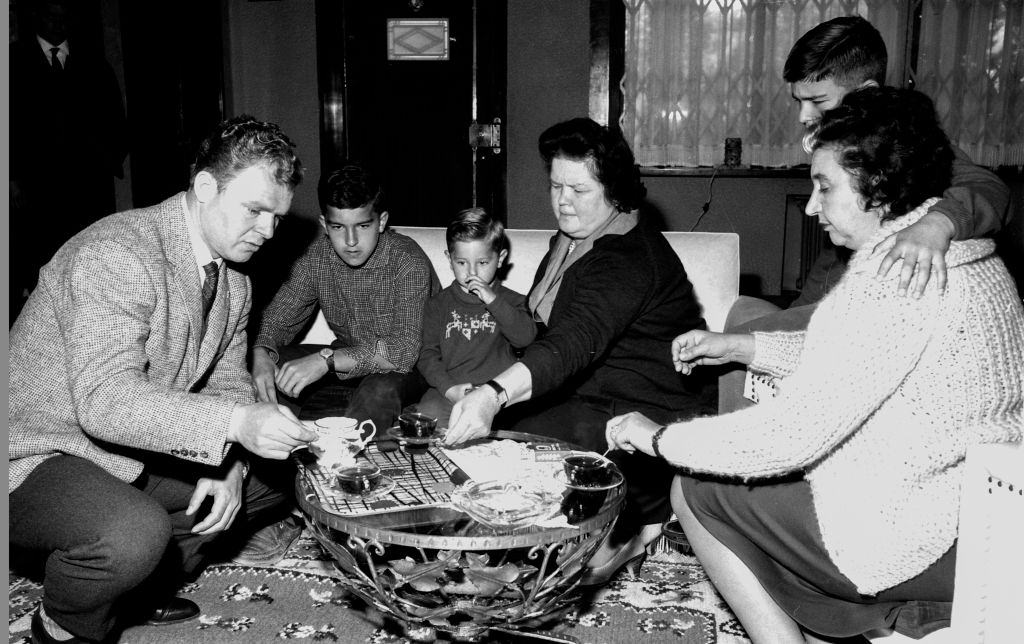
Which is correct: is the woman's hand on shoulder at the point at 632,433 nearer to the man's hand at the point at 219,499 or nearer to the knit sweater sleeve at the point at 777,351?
the knit sweater sleeve at the point at 777,351

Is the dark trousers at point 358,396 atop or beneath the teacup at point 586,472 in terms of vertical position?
beneath

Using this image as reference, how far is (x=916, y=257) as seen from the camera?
4.70ft

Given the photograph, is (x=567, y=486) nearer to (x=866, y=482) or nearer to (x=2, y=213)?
(x=866, y=482)

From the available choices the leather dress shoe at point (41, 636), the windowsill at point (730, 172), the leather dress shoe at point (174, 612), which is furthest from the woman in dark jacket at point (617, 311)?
the windowsill at point (730, 172)

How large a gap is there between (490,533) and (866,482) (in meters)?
0.67

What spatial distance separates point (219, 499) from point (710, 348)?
1.26 meters

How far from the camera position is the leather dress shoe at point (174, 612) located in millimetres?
2193

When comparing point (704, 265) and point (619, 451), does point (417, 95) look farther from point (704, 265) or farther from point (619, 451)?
point (619, 451)

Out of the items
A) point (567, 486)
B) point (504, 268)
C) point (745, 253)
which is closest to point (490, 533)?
point (567, 486)

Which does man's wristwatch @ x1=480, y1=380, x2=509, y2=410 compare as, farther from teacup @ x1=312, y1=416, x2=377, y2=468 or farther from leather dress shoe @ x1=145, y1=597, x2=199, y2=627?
leather dress shoe @ x1=145, y1=597, x2=199, y2=627

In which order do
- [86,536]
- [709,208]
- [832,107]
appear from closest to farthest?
1. [86,536]
2. [832,107]
3. [709,208]

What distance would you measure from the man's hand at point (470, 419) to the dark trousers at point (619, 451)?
0.52m

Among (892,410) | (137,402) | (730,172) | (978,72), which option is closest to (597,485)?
(892,410)

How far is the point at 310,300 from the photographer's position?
120 inches
